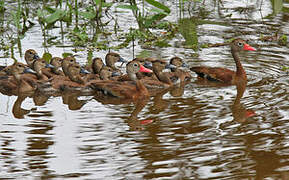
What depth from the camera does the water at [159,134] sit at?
260 inches

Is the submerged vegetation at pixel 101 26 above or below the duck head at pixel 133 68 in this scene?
above

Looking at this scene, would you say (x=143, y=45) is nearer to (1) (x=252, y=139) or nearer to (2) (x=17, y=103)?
(2) (x=17, y=103)

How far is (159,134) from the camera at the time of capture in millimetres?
7660

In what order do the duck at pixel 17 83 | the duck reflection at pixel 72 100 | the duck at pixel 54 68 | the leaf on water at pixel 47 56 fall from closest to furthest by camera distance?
1. the duck reflection at pixel 72 100
2. the duck at pixel 17 83
3. the duck at pixel 54 68
4. the leaf on water at pixel 47 56

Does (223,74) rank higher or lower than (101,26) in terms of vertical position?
lower

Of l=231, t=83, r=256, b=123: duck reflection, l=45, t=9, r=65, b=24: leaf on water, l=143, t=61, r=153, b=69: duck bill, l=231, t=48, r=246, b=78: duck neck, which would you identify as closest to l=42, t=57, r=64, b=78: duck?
l=143, t=61, r=153, b=69: duck bill

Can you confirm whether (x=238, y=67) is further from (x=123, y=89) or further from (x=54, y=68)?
(x=54, y=68)

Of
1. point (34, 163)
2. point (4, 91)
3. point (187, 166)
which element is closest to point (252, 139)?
point (187, 166)

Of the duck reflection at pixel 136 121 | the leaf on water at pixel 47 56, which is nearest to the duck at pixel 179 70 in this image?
the duck reflection at pixel 136 121

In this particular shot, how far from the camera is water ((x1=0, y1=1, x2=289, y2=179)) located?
21.6ft

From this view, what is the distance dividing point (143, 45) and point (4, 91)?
3389mm

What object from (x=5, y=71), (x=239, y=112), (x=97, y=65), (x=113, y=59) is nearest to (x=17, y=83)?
(x=5, y=71)

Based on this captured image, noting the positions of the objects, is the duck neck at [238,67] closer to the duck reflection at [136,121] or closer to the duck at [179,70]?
the duck at [179,70]

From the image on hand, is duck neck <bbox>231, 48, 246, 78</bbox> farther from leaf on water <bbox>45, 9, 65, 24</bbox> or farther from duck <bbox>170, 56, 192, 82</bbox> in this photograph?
leaf on water <bbox>45, 9, 65, 24</bbox>
